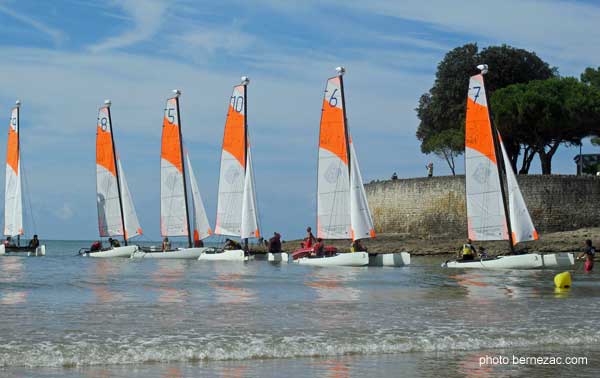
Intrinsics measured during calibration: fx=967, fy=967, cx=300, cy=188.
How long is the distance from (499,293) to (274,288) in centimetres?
565

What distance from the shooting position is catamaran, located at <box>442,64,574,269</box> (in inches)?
1252

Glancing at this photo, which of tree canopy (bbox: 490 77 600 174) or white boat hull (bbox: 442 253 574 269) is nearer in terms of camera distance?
white boat hull (bbox: 442 253 574 269)

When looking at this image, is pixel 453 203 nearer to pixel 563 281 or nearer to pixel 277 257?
pixel 277 257

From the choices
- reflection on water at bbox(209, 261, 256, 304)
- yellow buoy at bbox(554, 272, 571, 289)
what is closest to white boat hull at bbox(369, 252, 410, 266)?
reflection on water at bbox(209, 261, 256, 304)

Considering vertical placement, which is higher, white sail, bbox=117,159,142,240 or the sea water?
white sail, bbox=117,159,142,240

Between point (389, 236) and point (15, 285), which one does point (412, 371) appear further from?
point (389, 236)

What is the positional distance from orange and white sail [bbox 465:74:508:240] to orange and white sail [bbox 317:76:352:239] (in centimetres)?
485

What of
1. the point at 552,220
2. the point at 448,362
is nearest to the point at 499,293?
the point at 448,362

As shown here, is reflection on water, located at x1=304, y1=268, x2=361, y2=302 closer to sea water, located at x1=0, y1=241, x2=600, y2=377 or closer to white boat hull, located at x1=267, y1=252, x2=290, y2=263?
sea water, located at x1=0, y1=241, x2=600, y2=377

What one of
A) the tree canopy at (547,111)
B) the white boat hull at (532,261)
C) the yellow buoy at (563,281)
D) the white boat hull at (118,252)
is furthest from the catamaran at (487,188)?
the tree canopy at (547,111)

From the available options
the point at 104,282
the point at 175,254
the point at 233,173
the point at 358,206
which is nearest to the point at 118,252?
the point at 175,254

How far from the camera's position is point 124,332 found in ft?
46.9

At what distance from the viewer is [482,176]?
32.6 meters

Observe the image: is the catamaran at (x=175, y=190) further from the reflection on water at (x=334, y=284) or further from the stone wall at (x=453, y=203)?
the stone wall at (x=453, y=203)
